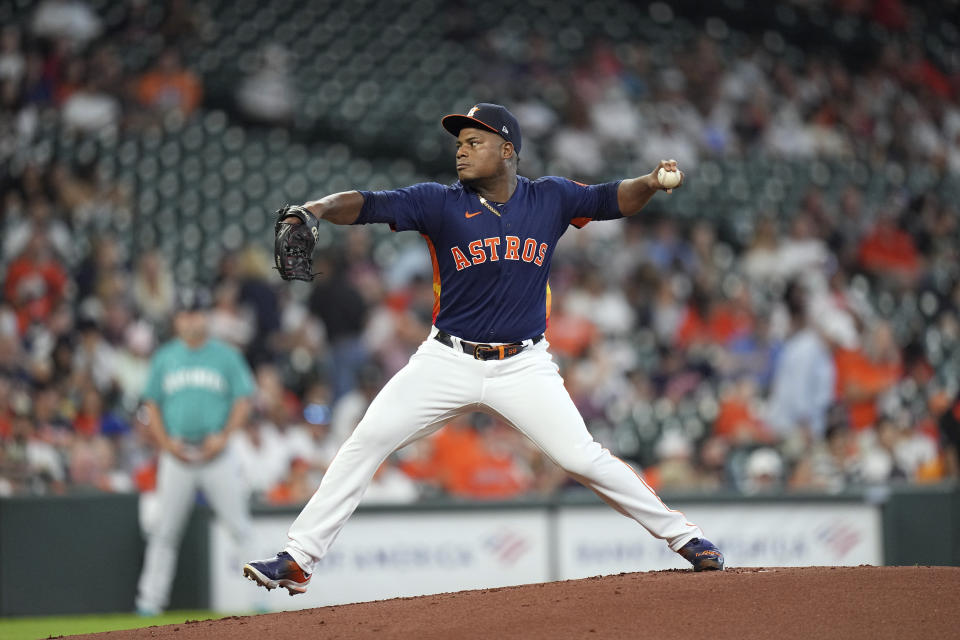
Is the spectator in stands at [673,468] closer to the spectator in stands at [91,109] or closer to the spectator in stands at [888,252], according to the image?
the spectator in stands at [888,252]

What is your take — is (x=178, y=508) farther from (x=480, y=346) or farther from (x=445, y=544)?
(x=480, y=346)

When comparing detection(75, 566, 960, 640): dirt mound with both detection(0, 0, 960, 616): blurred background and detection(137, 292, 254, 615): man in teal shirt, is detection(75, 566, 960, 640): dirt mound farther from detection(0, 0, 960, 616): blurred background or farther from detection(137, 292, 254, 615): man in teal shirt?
detection(0, 0, 960, 616): blurred background

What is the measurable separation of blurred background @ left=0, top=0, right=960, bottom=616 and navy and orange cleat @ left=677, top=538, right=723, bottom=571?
14.7 ft

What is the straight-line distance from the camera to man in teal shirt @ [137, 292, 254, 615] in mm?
8188

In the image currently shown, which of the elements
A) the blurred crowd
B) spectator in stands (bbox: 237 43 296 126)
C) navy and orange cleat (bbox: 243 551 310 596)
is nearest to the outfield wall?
the blurred crowd

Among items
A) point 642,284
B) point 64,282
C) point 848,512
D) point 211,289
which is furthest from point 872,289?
point 64,282

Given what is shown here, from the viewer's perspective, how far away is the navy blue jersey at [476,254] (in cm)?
499

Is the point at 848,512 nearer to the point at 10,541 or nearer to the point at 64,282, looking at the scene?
the point at 10,541

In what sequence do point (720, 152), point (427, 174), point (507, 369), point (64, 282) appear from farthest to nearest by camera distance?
point (720, 152) → point (427, 174) → point (64, 282) → point (507, 369)

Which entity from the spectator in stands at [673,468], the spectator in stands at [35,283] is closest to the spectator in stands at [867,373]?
the spectator in stands at [673,468]

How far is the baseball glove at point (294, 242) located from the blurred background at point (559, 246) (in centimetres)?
480

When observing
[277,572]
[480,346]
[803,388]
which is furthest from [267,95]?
[277,572]

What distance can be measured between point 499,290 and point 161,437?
3961 millimetres

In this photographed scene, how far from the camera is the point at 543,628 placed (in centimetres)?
449
